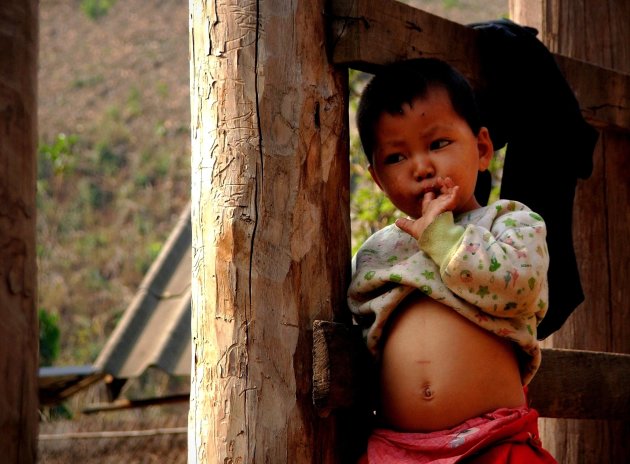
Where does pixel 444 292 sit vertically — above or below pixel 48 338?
above

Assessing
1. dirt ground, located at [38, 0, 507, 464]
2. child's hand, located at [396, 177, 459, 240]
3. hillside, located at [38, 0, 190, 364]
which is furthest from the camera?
dirt ground, located at [38, 0, 507, 464]

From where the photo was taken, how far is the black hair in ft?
8.56

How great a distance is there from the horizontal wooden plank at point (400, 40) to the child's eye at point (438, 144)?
28 cm

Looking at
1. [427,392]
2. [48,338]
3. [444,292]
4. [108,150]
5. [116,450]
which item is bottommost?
[116,450]

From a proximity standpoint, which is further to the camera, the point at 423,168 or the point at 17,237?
the point at 17,237

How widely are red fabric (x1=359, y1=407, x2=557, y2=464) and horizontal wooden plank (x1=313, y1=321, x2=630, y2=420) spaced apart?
151 millimetres

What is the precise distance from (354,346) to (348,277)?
0.69 feet

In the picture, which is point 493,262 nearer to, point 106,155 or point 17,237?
point 17,237

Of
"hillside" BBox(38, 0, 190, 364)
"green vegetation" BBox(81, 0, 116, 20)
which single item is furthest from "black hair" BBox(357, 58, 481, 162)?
"green vegetation" BBox(81, 0, 116, 20)

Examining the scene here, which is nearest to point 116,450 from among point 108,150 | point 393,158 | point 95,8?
point 393,158

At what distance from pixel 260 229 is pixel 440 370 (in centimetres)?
55

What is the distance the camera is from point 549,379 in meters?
3.17

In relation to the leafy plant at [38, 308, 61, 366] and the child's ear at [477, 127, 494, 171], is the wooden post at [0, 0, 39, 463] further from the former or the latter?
the leafy plant at [38, 308, 61, 366]

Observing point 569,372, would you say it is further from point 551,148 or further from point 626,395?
point 551,148
